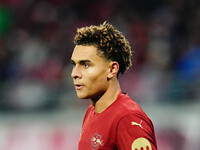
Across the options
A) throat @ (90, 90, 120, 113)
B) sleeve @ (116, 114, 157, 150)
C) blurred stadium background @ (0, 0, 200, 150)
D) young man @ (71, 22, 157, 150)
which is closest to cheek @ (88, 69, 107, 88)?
young man @ (71, 22, 157, 150)

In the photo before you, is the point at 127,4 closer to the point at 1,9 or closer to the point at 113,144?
the point at 1,9

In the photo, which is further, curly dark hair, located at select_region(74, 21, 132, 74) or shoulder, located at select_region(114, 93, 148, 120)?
curly dark hair, located at select_region(74, 21, 132, 74)

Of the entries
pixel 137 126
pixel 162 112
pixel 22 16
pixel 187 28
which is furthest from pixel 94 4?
pixel 137 126

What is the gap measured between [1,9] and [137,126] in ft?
24.6

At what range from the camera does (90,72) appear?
2.68 meters

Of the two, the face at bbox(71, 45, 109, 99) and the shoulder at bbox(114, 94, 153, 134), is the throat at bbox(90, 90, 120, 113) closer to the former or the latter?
the face at bbox(71, 45, 109, 99)

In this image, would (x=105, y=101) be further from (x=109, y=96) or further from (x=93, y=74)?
(x=93, y=74)

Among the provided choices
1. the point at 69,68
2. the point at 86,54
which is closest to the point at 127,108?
the point at 86,54

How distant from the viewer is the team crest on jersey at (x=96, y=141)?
263 centimetres

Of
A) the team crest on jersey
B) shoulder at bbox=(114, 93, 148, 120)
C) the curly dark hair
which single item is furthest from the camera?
the curly dark hair

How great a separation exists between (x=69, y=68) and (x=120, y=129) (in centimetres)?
578

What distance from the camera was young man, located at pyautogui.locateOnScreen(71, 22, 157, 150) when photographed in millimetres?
2500

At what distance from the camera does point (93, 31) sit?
2820 mm

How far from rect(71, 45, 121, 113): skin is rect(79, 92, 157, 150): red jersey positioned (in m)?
0.11
